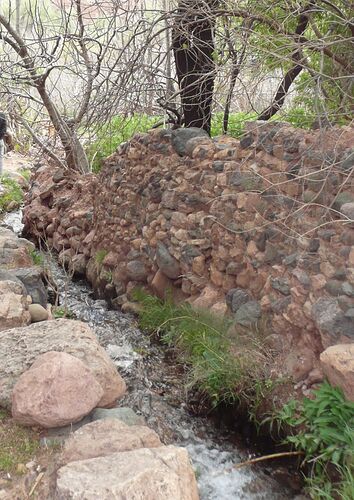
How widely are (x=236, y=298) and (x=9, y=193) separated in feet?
28.6

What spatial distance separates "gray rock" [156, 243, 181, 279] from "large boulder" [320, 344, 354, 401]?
2.40 m

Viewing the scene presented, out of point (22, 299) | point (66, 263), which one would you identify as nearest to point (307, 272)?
point (22, 299)

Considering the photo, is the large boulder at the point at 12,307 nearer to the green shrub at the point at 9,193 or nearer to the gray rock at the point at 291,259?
the gray rock at the point at 291,259

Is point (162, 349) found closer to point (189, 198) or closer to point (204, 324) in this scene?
point (204, 324)

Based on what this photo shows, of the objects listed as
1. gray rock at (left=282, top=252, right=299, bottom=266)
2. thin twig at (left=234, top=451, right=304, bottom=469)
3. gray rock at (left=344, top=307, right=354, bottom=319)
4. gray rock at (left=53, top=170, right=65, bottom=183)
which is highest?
gray rock at (left=282, top=252, right=299, bottom=266)

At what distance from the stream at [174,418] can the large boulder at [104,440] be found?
62 centimetres

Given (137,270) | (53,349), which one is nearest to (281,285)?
(53,349)

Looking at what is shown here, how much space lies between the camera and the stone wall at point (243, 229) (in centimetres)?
345

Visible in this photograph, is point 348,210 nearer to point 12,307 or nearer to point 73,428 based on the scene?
point 73,428

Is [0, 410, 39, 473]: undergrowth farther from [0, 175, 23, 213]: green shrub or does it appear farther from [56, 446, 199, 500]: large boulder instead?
[0, 175, 23, 213]: green shrub

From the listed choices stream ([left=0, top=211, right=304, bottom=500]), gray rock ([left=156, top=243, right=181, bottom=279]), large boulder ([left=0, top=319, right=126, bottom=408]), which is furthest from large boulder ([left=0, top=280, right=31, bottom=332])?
gray rock ([left=156, top=243, right=181, bottom=279])

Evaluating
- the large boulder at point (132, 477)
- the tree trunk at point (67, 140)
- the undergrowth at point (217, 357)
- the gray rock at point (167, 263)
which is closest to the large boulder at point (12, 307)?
the undergrowth at point (217, 357)

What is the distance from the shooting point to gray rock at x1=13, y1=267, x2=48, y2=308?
522cm

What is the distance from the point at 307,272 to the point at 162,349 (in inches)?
71.9
